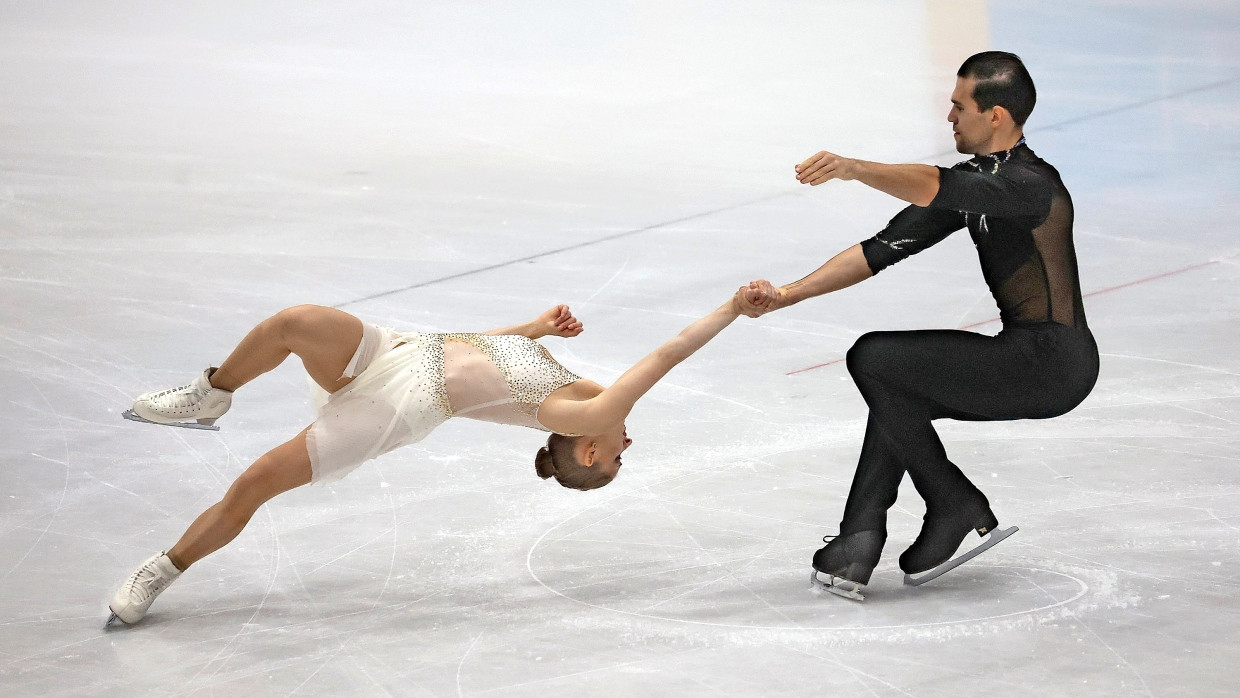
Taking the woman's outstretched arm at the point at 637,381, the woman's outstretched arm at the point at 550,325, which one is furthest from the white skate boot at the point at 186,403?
the woman's outstretched arm at the point at 637,381

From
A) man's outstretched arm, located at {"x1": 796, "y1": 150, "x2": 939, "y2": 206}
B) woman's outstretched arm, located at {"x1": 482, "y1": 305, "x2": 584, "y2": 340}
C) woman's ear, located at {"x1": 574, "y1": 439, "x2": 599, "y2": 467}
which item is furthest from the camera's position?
woman's outstretched arm, located at {"x1": 482, "y1": 305, "x2": 584, "y2": 340}

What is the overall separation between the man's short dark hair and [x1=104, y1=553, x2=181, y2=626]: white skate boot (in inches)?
106

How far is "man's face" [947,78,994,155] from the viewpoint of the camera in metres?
4.02

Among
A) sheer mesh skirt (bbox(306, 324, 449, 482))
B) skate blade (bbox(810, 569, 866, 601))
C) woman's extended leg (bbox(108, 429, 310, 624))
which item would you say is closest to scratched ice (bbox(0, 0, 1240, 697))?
skate blade (bbox(810, 569, 866, 601))

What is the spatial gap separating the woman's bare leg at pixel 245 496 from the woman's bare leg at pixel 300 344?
221 mm

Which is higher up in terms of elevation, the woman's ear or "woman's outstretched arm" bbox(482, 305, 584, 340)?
"woman's outstretched arm" bbox(482, 305, 584, 340)

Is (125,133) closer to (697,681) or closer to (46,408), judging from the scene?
(46,408)

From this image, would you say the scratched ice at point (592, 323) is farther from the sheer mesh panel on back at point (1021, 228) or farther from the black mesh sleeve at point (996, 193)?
the black mesh sleeve at point (996, 193)

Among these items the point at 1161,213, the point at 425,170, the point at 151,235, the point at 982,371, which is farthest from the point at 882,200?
the point at 982,371

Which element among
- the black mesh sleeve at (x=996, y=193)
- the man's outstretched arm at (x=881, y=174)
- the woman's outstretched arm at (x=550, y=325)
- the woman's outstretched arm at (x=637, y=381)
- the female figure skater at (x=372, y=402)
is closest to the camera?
the man's outstretched arm at (x=881, y=174)

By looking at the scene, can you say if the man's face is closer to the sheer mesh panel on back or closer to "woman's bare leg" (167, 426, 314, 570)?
the sheer mesh panel on back

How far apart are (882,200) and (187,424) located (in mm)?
5733

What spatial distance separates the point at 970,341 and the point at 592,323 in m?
2.97

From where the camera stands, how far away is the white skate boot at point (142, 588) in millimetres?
4066
